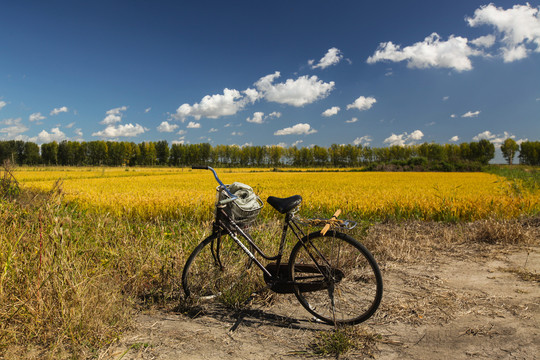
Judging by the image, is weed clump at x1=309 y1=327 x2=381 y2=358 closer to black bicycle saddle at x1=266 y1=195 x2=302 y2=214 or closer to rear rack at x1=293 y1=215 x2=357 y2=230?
rear rack at x1=293 y1=215 x2=357 y2=230

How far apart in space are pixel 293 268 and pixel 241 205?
0.88m

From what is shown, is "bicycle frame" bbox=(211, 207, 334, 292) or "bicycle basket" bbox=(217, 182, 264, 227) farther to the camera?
"bicycle basket" bbox=(217, 182, 264, 227)

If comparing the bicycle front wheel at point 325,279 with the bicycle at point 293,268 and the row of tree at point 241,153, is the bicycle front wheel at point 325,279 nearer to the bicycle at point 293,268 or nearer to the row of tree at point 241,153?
the bicycle at point 293,268

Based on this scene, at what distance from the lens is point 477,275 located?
14.6 feet

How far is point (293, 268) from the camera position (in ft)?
10.7

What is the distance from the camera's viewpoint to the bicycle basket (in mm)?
3318

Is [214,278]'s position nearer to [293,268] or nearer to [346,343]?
[293,268]

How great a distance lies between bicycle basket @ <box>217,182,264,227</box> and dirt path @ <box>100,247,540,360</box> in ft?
3.47

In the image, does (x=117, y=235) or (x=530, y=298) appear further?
(x=117, y=235)

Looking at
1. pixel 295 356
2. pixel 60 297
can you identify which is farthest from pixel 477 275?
pixel 60 297

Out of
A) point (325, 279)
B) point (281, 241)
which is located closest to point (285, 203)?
point (281, 241)

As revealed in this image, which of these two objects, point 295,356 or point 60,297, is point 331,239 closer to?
point 295,356

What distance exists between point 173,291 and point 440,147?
128 meters

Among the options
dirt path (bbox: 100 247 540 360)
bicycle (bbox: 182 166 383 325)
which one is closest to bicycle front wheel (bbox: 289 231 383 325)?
bicycle (bbox: 182 166 383 325)
